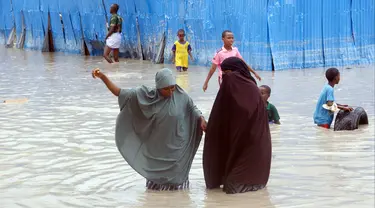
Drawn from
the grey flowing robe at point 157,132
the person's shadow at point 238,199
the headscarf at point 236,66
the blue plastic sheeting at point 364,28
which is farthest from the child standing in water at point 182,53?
the person's shadow at point 238,199

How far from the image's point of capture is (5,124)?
10352mm

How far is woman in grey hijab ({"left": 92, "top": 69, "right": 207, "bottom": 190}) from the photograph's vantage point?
6.64 m

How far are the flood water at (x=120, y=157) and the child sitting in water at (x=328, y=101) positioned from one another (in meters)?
0.14

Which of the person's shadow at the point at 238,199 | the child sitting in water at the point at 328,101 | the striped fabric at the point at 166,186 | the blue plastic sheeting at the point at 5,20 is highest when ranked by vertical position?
the blue plastic sheeting at the point at 5,20

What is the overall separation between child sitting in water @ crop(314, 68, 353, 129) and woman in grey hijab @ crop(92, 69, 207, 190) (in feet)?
9.95

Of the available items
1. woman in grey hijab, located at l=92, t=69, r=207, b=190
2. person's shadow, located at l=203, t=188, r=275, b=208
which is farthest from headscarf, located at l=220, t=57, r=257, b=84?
person's shadow, located at l=203, t=188, r=275, b=208

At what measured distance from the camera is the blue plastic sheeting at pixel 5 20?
26.7 m

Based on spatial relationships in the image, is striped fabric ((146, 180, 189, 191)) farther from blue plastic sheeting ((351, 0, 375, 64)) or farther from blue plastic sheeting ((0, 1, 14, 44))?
blue plastic sheeting ((0, 1, 14, 44))

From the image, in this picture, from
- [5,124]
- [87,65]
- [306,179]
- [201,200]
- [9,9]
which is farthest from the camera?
[9,9]

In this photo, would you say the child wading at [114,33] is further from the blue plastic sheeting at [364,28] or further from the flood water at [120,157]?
the blue plastic sheeting at [364,28]

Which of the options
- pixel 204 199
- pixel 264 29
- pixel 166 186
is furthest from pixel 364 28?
pixel 204 199

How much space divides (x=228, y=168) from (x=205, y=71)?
412 inches

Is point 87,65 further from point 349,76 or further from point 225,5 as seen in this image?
point 349,76

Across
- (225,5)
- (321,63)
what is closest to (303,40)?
(321,63)
